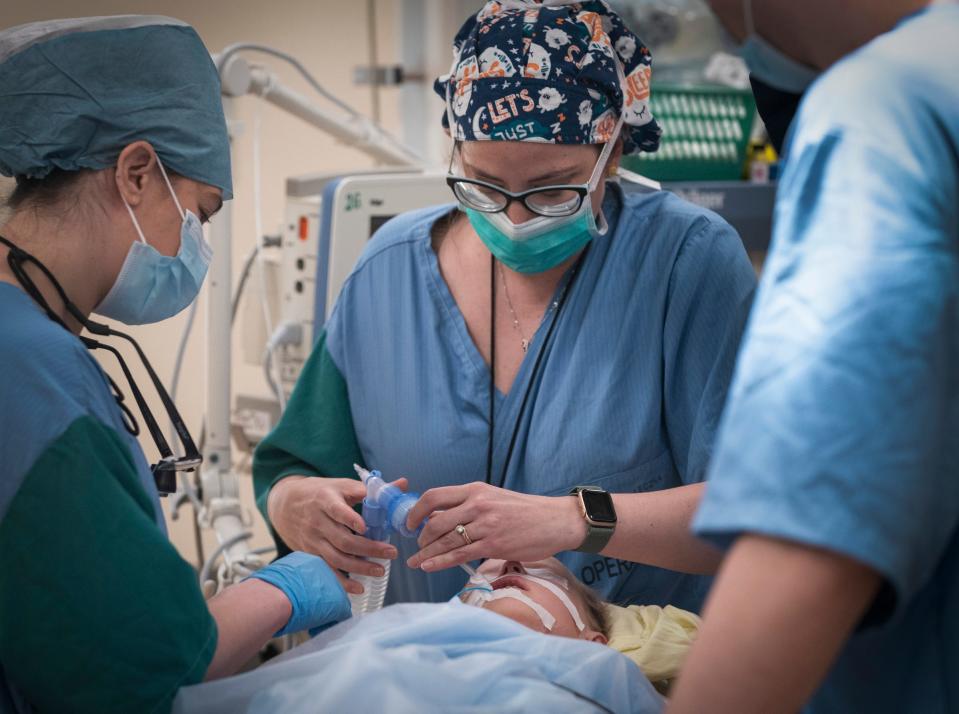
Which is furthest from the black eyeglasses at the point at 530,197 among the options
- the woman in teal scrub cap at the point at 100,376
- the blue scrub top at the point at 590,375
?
the woman in teal scrub cap at the point at 100,376

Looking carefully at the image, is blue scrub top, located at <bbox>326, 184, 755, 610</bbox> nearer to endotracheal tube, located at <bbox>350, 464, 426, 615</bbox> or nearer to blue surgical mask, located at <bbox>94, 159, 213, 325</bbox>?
endotracheal tube, located at <bbox>350, 464, 426, 615</bbox>

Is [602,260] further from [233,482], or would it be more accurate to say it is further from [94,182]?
[233,482]

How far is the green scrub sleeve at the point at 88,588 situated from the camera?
1023mm

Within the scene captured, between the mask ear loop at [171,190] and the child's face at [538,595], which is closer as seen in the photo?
the mask ear loop at [171,190]

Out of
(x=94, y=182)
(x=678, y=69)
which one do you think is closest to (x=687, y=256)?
(x=94, y=182)

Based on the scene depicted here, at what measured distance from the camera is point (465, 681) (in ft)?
3.88

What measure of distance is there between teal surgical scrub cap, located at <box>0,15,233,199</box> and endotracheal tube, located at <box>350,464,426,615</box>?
52 centimetres

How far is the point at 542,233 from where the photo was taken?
160 cm

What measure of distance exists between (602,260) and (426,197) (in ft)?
3.13

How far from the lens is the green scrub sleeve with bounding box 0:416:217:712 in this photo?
1.02 m

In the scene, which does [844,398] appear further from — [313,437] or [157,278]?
[313,437]

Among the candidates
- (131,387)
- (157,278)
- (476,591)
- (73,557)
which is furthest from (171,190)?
(476,591)

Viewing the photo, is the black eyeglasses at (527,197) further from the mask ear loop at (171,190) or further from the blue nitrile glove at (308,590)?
the blue nitrile glove at (308,590)

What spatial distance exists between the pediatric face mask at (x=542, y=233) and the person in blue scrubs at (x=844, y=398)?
0.85m
